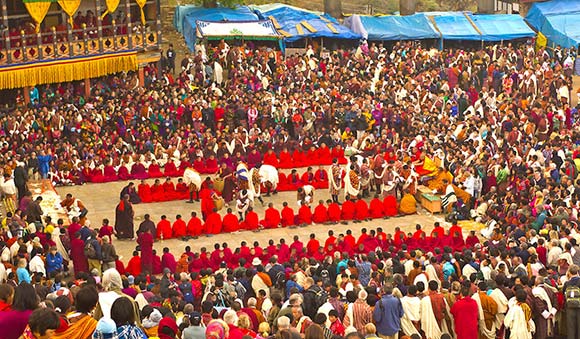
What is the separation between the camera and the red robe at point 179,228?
28.3 m

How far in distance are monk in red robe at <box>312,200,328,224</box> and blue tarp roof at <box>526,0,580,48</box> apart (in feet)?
58.8

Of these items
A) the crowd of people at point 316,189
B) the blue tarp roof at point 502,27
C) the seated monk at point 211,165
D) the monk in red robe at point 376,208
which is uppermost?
the blue tarp roof at point 502,27

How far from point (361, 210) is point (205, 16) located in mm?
16714

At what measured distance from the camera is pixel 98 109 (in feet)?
119

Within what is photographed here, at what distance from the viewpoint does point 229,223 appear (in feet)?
94.3

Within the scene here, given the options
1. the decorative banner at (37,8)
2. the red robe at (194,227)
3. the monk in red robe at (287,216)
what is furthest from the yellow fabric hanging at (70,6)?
the monk in red robe at (287,216)

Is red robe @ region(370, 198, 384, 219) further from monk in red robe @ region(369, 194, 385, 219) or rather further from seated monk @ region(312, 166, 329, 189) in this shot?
seated monk @ region(312, 166, 329, 189)

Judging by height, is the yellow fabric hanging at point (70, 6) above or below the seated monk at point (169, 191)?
above

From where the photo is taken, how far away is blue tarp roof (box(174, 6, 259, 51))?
143 feet

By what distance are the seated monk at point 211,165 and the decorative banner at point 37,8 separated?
339 inches

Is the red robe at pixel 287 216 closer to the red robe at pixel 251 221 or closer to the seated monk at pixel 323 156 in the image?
the red robe at pixel 251 221

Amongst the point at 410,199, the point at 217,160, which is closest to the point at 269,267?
the point at 410,199

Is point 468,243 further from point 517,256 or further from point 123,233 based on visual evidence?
point 123,233

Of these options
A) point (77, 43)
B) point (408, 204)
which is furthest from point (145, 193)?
point (77, 43)
